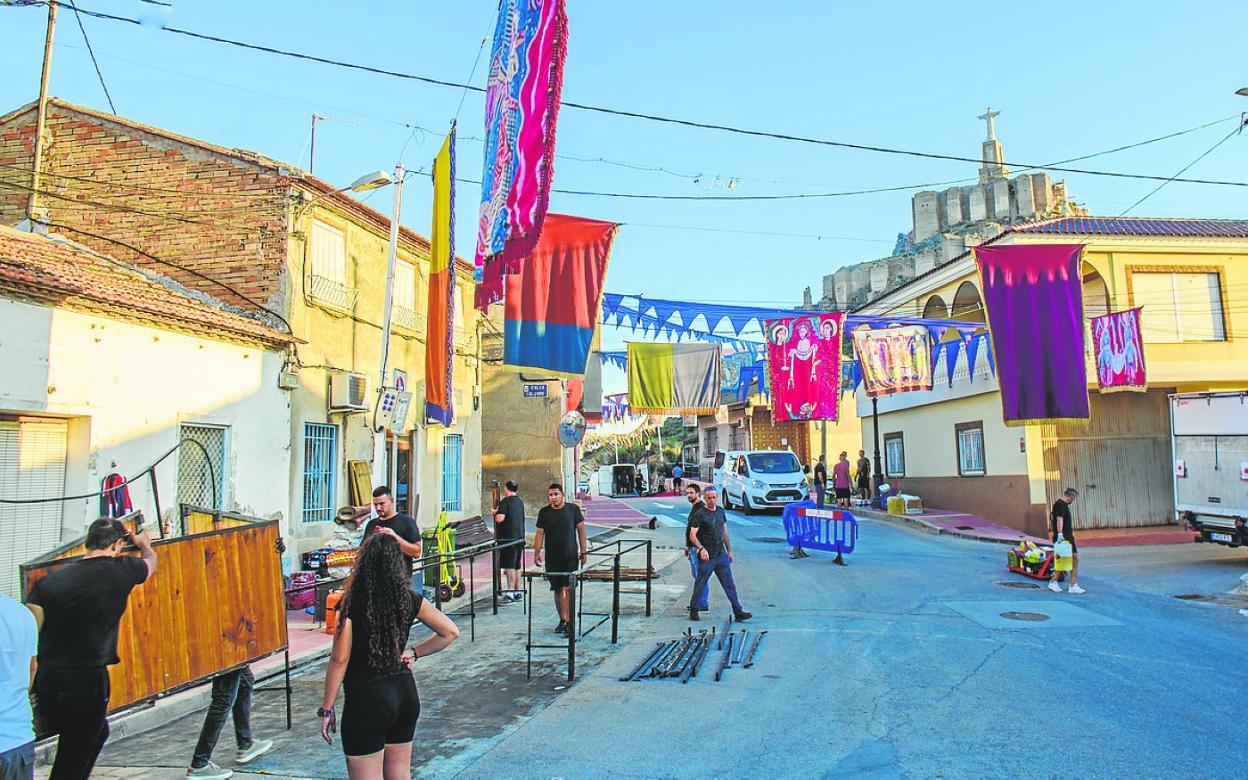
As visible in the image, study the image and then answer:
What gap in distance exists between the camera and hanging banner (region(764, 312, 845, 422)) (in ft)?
67.1

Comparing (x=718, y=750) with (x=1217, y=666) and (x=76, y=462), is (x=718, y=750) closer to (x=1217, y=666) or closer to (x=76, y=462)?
(x=1217, y=666)

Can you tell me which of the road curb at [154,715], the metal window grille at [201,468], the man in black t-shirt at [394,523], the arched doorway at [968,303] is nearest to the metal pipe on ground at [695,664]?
the man in black t-shirt at [394,523]

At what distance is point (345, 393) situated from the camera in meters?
13.8

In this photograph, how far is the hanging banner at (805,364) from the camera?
67.1 feet

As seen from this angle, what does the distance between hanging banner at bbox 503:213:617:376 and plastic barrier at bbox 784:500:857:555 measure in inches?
232

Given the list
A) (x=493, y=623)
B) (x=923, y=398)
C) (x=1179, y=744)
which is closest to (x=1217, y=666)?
(x=1179, y=744)

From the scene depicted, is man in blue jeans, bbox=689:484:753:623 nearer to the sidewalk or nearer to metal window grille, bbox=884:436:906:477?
the sidewalk

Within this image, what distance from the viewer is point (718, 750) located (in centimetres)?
544

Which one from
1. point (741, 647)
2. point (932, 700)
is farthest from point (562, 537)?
point (932, 700)

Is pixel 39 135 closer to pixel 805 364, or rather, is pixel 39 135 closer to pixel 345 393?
pixel 345 393

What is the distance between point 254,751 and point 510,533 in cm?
615

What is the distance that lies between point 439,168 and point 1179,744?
10.4m

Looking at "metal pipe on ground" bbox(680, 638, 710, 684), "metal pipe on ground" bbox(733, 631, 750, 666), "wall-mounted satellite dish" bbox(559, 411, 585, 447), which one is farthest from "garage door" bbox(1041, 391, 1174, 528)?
"metal pipe on ground" bbox(680, 638, 710, 684)

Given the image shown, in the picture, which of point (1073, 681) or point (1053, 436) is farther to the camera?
point (1053, 436)
